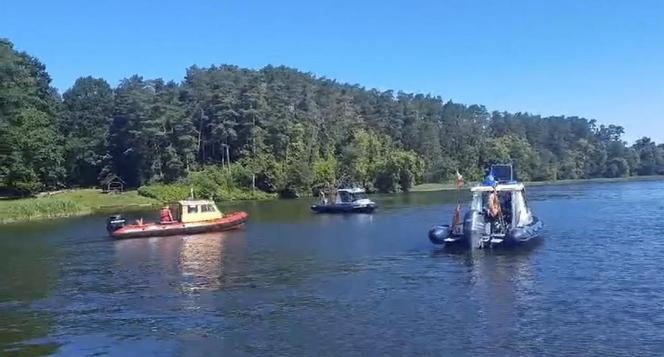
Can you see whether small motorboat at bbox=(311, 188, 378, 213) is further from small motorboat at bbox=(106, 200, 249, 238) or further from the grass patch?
the grass patch

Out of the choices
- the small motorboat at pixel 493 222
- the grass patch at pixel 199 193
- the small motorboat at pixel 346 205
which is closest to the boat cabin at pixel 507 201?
the small motorboat at pixel 493 222

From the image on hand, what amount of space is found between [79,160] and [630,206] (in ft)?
290

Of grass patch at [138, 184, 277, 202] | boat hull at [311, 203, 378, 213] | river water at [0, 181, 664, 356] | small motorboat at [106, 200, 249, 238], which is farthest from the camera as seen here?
grass patch at [138, 184, 277, 202]

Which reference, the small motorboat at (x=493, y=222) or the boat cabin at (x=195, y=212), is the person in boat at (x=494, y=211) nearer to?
the small motorboat at (x=493, y=222)

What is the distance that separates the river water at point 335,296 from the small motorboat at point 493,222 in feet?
3.15

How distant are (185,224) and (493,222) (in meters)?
24.9

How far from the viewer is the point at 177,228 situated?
54.7 m

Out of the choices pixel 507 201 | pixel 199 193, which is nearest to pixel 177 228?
pixel 507 201

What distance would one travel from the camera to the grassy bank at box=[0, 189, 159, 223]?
75.3m

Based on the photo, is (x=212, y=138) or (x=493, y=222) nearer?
(x=493, y=222)

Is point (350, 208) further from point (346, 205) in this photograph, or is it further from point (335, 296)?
point (335, 296)

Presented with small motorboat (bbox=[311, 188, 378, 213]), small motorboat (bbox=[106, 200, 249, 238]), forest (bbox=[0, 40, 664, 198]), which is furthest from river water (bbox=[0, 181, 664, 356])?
forest (bbox=[0, 40, 664, 198])

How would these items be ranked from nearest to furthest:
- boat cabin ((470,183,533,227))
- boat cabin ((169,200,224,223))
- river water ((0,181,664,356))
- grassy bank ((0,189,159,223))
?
1. river water ((0,181,664,356))
2. boat cabin ((470,183,533,227))
3. boat cabin ((169,200,224,223))
4. grassy bank ((0,189,159,223))

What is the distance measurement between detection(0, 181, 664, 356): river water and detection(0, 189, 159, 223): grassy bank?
2708cm
